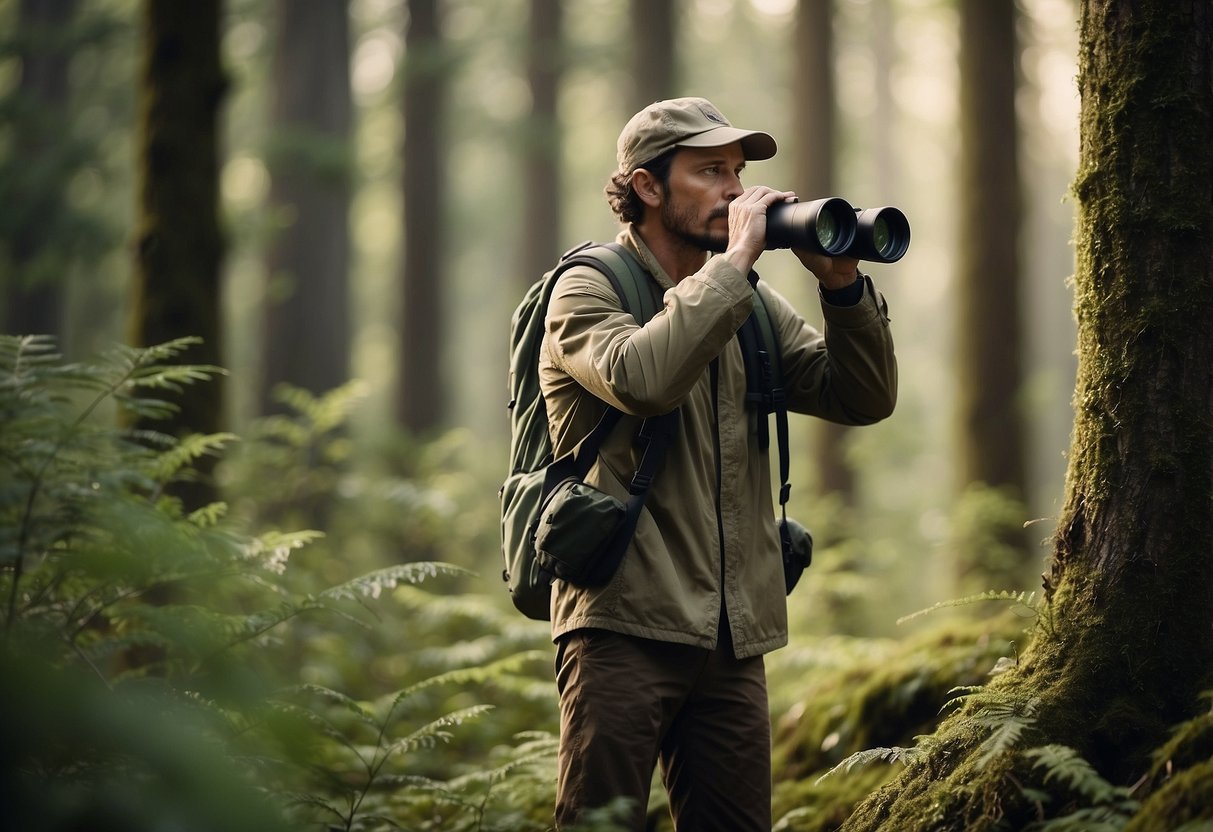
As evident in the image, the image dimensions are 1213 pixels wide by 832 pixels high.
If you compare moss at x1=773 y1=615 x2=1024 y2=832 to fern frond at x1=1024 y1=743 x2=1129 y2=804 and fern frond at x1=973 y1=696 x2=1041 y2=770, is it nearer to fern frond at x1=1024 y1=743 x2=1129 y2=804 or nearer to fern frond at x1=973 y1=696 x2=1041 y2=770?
fern frond at x1=973 y1=696 x2=1041 y2=770

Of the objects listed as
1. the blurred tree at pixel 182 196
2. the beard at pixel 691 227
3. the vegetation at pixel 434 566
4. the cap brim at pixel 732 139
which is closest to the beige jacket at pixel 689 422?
the beard at pixel 691 227

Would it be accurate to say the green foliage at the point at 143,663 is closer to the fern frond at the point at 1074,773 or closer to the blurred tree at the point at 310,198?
the fern frond at the point at 1074,773

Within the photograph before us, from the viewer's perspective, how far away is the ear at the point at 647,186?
11.5 ft

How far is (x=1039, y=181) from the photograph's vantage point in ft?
114

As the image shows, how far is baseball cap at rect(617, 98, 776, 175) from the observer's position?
11.2ft

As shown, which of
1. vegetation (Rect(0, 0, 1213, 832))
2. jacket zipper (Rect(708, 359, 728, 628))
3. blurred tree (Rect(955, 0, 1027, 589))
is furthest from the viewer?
blurred tree (Rect(955, 0, 1027, 589))

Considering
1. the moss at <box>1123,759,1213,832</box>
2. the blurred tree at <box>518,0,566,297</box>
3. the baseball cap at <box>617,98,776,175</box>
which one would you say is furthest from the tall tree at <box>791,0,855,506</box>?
the moss at <box>1123,759,1213,832</box>

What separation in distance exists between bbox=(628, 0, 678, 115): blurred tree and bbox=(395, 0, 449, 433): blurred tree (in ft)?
9.22

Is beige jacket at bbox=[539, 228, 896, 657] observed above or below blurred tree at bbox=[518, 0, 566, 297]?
below

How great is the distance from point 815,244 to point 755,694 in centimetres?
140

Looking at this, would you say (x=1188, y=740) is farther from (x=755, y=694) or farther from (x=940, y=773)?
(x=755, y=694)

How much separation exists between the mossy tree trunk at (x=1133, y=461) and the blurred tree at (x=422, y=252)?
13.0 m

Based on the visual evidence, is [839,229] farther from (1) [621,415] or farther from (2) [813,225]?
(1) [621,415]

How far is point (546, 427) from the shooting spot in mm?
3516
